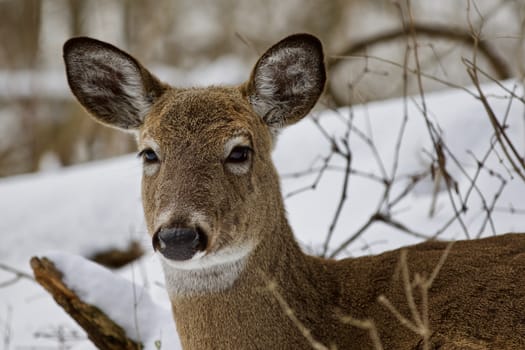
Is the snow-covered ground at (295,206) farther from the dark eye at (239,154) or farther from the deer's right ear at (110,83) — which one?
the dark eye at (239,154)

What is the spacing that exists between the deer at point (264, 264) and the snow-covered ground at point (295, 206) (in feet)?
2.29

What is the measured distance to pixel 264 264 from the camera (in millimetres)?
3492

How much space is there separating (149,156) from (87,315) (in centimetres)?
113

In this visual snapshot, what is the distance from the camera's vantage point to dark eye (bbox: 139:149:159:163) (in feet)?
11.6

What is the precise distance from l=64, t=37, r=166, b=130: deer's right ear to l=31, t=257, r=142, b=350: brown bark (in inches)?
34.0

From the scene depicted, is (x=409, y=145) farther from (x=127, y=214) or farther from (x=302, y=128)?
(x=127, y=214)

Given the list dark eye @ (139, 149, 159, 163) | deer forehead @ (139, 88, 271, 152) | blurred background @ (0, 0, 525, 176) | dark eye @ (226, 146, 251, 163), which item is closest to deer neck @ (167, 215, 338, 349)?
dark eye @ (226, 146, 251, 163)

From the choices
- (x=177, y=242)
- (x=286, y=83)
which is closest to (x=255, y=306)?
(x=177, y=242)

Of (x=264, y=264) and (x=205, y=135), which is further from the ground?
(x=205, y=135)

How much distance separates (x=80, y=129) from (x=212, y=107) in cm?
982

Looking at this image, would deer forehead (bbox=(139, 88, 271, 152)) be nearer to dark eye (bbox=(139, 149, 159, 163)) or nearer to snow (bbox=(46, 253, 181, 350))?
dark eye (bbox=(139, 149, 159, 163))

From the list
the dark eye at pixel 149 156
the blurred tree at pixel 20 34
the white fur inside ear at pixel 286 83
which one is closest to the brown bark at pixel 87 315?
the dark eye at pixel 149 156

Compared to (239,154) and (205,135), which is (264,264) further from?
(205,135)

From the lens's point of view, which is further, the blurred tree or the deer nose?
the blurred tree
